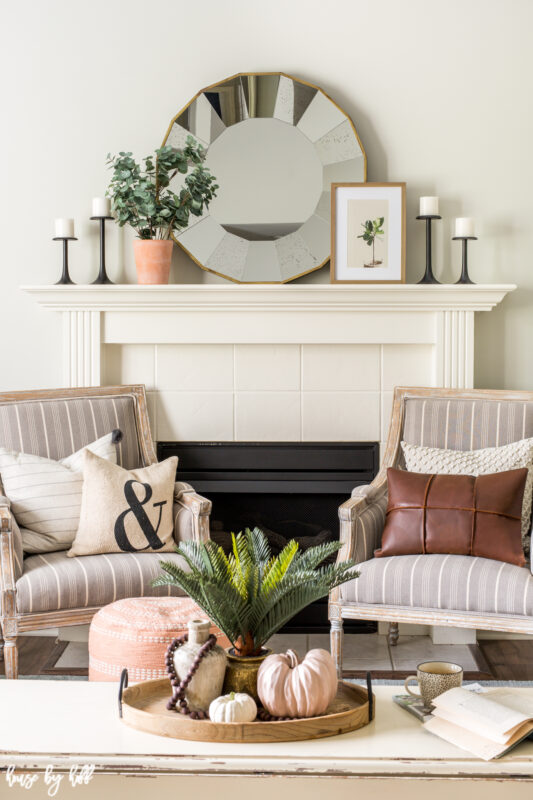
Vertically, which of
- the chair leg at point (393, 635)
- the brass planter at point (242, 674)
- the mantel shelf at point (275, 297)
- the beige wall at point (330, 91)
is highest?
the beige wall at point (330, 91)

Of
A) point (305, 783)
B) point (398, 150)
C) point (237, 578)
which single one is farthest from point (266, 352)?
point (305, 783)

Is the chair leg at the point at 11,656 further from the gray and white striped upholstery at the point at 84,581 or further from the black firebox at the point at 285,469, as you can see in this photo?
the black firebox at the point at 285,469

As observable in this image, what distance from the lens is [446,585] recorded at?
2.69 meters

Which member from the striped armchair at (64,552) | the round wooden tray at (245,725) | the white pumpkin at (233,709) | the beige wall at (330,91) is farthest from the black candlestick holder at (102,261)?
the white pumpkin at (233,709)

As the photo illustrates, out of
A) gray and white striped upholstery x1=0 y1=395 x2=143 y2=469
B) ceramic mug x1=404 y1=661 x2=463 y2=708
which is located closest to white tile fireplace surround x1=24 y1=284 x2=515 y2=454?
gray and white striped upholstery x1=0 y1=395 x2=143 y2=469

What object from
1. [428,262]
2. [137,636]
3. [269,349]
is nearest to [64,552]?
[137,636]

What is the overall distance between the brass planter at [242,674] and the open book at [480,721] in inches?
13.4

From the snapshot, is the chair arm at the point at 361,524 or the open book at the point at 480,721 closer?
the open book at the point at 480,721

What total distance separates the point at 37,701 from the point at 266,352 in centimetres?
197

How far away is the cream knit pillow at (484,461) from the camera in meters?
3.07

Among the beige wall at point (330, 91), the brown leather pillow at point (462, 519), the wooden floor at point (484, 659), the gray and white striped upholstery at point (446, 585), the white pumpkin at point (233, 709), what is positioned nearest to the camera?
the white pumpkin at point (233, 709)

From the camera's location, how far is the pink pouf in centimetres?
232

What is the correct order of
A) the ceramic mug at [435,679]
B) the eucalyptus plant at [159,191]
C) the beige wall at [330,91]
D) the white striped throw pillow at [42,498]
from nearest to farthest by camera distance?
the ceramic mug at [435,679] → the white striped throw pillow at [42,498] → the eucalyptus plant at [159,191] → the beige wall at [330,91]

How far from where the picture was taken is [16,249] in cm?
367
